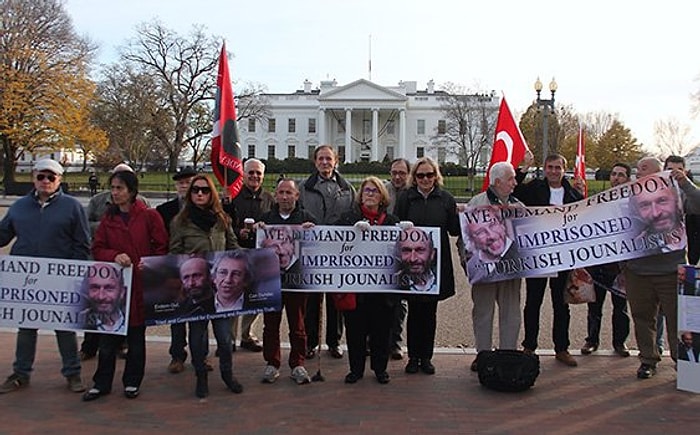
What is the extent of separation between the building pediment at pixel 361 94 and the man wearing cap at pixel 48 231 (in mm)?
97950

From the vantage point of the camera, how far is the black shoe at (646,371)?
6.84m

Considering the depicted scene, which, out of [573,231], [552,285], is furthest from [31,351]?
[573,231]

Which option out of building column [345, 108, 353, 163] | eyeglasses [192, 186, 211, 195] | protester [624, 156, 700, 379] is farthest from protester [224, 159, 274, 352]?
building column [345, 108, 353, 163]

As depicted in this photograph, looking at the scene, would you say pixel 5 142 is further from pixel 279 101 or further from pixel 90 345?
pixel 279 101

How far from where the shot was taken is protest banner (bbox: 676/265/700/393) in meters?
6.13

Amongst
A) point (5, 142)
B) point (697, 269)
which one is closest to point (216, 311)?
point (697, 269)

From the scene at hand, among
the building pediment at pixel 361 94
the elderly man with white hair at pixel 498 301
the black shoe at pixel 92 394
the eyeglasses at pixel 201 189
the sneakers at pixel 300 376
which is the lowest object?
the black shoe at pixel 92 394

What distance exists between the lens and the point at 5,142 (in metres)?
43.8

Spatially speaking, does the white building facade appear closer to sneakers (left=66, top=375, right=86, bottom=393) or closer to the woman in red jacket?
the woman in red jacket

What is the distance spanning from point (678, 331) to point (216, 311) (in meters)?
4.45

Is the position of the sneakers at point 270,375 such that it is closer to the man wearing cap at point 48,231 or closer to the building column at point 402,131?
the man wearing cap at point 48,231

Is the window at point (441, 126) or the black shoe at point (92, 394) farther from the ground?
the window at point (441, 126)

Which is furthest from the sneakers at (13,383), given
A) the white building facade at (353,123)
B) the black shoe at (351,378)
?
the white building facade at (353,123)

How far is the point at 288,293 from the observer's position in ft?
22.2
